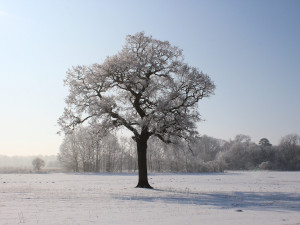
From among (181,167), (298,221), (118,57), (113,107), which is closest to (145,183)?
(113,107)

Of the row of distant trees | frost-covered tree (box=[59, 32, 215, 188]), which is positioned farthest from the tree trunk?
the row of distant trees

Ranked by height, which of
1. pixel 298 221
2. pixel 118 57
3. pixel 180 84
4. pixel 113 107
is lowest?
pixel 298 221

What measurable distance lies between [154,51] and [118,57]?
11.4ft

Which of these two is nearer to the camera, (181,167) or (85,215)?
(85,215)

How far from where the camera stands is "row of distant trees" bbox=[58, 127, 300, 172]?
322 ft

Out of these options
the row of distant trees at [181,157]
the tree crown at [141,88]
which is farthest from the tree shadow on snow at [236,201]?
the row of distant trees at [181,157]

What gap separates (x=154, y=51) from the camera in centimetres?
3161

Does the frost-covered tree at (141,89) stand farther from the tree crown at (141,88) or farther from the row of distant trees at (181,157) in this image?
the row of distant trees at (181,157)

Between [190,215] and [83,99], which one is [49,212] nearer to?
[190,215]

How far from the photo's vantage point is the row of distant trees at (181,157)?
9812 cm

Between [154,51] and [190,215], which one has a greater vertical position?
[154,51]

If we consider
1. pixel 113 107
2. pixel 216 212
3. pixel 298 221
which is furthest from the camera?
pixel 113 107

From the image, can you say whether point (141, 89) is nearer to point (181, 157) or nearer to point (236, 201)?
point (236, 201)

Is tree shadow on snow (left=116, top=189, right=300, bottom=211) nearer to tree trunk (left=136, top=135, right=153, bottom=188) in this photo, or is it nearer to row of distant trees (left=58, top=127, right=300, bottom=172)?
tree trunk (left=136, top=135, right=153, bottom=188)
